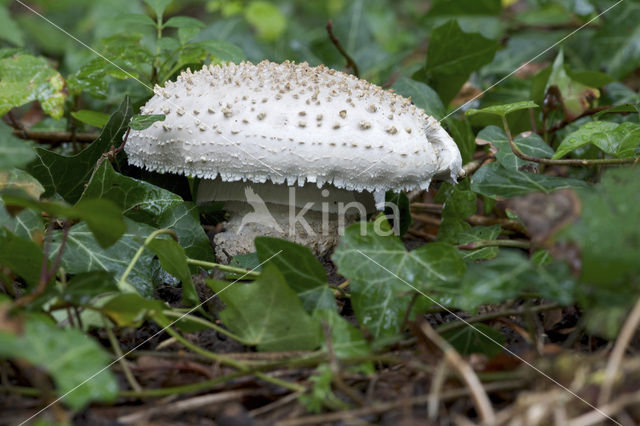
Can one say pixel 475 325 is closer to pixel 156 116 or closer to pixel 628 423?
pixel 628 423

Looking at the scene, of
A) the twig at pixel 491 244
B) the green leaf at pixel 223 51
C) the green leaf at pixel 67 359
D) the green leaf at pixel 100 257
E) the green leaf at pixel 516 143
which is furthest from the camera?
the green leaf at pixel 223 51

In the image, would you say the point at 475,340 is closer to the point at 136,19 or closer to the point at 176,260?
the point at 176,260

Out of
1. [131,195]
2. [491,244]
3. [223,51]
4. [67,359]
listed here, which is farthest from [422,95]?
[67,359]

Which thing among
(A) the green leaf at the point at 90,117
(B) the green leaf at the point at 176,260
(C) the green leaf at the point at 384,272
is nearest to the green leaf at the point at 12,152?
(B) the green leaf at the point at 176,260

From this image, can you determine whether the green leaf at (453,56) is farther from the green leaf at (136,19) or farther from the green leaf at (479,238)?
the green leaf at (136,19)

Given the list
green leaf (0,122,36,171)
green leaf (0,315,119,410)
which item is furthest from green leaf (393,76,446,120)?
green leaf (0,315,119,410)

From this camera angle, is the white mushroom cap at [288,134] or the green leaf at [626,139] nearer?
the white mushroom cap at [288,134]
